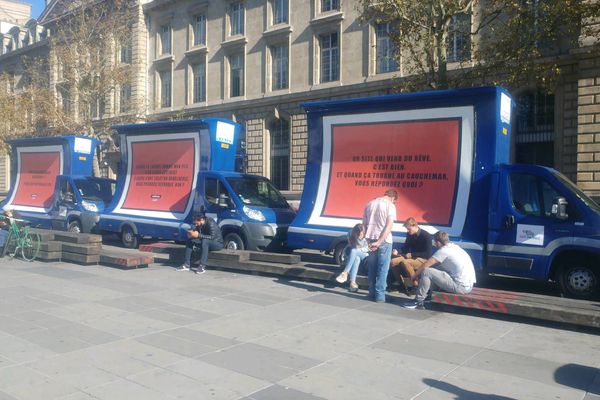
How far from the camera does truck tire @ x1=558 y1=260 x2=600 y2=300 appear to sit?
927 centimetres

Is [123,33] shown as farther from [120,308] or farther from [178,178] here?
[120,308]

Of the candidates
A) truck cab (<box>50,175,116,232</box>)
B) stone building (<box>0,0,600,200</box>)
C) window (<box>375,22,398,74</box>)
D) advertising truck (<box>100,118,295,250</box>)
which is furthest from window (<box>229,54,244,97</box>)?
advertising truck (<box>100,118,295,250</box>)

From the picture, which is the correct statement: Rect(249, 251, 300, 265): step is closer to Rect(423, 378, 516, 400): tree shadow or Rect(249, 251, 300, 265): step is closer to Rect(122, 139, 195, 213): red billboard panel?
Rect(122, 139, 195, 213): red billboard panel

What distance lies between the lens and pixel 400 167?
11320 mm

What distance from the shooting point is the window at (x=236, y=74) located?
33625 mm

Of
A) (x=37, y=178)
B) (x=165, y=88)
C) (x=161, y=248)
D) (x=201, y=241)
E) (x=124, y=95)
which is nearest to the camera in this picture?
(x=201, y=241)

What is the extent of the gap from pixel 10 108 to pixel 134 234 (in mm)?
22083

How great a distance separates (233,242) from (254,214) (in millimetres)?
838

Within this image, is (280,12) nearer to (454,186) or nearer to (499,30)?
(499,30)

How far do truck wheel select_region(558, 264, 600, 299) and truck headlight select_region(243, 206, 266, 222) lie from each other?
669 cm

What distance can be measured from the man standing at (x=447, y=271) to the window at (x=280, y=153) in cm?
2277

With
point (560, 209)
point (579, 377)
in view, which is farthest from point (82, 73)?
point (579, 377)

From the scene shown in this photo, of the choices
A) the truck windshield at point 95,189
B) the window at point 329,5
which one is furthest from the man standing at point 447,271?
the window at point 329,5

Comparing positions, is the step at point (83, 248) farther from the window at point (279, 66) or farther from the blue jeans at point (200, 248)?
the window at point (279, 66)
